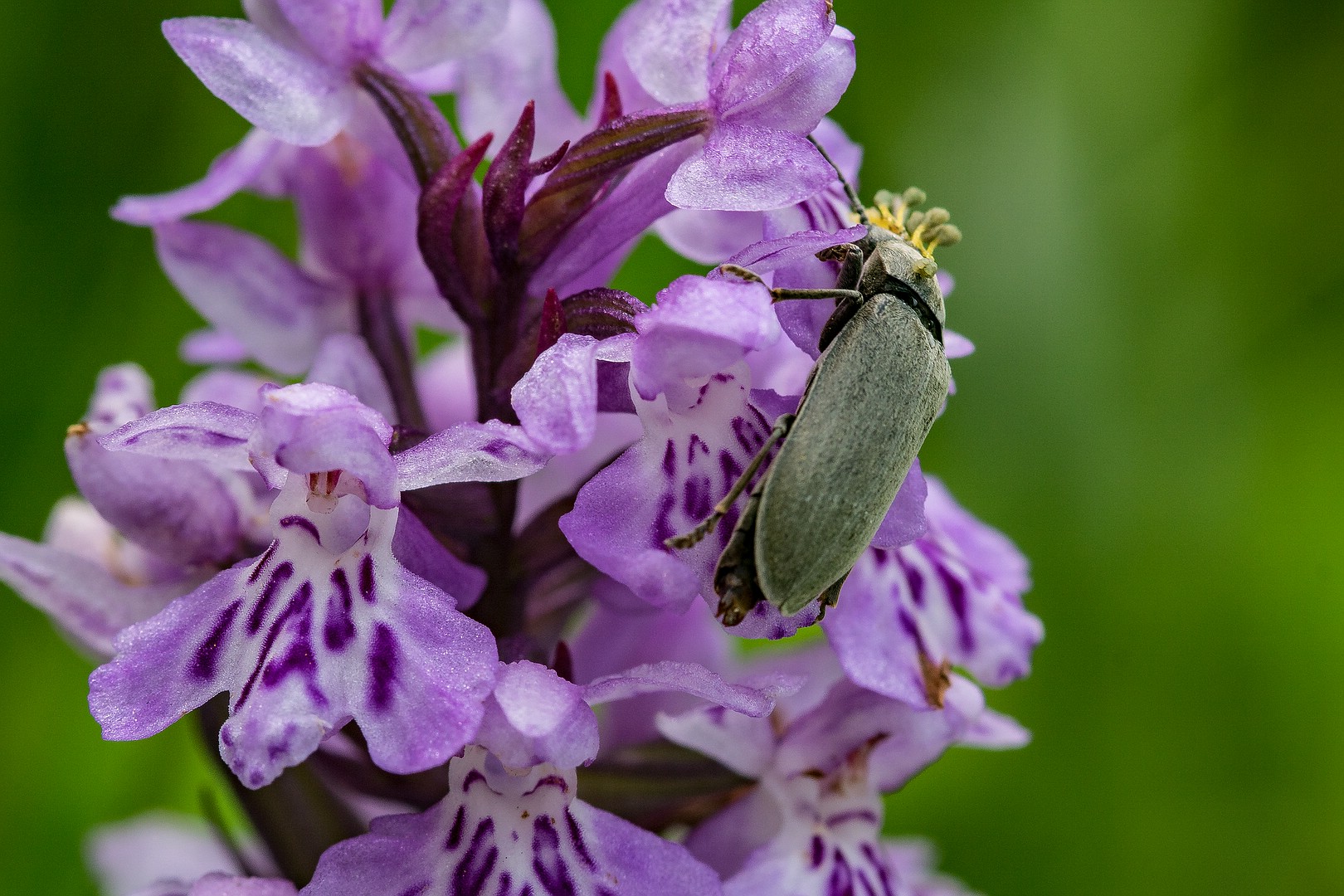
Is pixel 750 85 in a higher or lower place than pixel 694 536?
higher

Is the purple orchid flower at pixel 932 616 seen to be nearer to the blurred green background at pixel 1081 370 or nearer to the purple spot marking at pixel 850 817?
the purple spot marking at pixel 850 817

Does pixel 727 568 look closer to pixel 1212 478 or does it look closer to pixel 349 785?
pixel 349 785

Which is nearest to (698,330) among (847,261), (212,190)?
(847,261)

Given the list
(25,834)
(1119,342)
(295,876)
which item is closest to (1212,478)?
(1119,342)

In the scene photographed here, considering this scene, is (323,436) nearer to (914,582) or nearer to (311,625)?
(311,625)

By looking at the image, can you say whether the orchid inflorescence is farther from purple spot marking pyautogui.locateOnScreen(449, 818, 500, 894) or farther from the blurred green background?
the blurred green background

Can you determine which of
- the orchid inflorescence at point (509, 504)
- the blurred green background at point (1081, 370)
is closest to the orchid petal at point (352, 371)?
the orchid inflorescence at point (509, 504)
